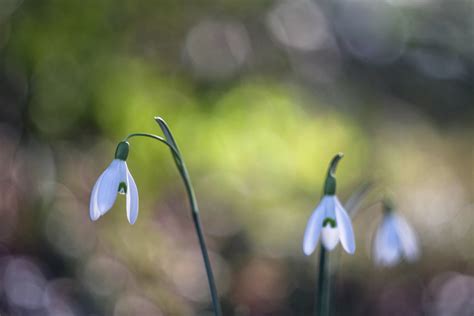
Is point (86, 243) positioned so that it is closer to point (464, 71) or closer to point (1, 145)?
point (1, 145)

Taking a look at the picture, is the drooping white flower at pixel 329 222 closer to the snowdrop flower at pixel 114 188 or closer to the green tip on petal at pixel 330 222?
the green tip on petal at pixel 330 222

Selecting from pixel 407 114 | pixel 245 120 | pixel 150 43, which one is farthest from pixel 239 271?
pixel 407 114

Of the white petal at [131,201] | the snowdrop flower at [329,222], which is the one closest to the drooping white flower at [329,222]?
the snowdrop flower at [329,222]

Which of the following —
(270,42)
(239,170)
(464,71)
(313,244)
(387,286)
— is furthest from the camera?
(464,71)

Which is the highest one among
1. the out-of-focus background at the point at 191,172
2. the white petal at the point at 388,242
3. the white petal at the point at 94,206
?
the out-of-focus background at the point at 191,172

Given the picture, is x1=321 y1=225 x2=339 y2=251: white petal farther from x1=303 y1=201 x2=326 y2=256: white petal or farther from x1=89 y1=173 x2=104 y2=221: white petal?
x1=89 y1=173 x2=104 y2=221: white petal

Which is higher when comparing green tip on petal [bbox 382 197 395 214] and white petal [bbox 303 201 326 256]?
green tip on petal [bbox 382 197 395 214]

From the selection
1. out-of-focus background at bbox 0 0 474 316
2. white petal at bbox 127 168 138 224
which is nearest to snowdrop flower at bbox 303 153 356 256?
white petal at bbox 127 168 138 224
